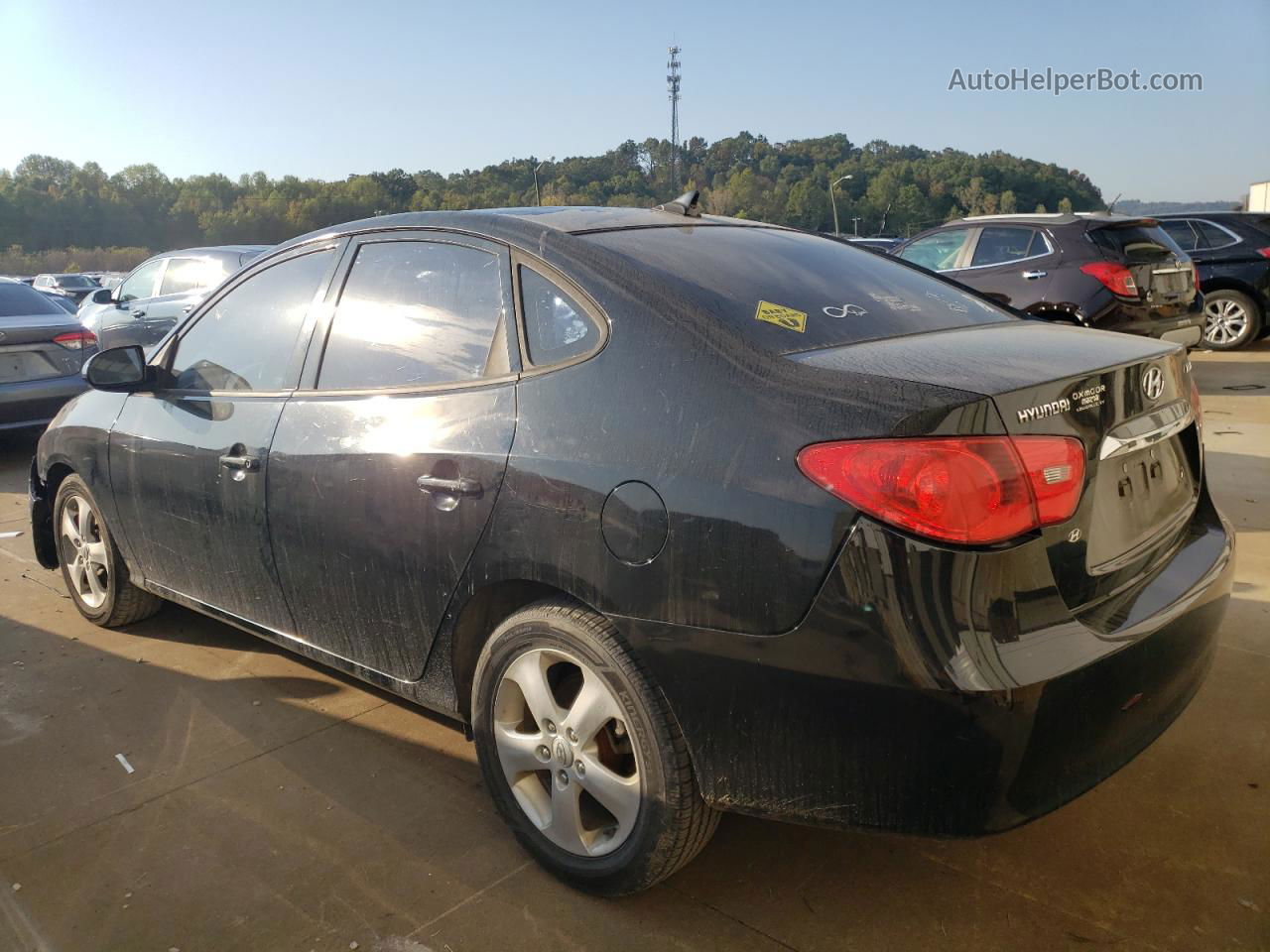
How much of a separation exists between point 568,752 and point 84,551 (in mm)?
2918

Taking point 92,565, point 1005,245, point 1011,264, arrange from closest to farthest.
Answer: point 92,565 < point 1011,264 < point 1005,245

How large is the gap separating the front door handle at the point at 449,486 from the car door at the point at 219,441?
2.54ft

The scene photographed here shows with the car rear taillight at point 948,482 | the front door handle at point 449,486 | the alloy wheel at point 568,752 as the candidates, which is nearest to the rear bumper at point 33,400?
the front door handle at point 449,486

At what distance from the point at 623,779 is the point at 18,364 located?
301 inches

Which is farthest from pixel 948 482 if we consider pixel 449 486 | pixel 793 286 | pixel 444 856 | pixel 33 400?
pixel 33 400

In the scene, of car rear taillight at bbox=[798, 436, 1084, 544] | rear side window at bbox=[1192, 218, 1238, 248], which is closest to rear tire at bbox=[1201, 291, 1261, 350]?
rear side window at bbox=[1192, 218, 1238, 248]

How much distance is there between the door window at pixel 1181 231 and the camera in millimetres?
12055

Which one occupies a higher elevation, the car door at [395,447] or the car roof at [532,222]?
the car roof at [532,222]

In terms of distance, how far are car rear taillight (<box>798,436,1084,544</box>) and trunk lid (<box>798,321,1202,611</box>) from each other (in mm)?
62

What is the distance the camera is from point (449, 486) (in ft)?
8.34

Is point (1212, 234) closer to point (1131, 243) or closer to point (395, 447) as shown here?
point (1131, 243)

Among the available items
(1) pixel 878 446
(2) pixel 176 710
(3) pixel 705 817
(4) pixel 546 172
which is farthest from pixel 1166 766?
(4) pixel 546 172

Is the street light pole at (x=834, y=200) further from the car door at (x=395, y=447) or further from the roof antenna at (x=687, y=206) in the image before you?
the car door at (x=395, y=447)

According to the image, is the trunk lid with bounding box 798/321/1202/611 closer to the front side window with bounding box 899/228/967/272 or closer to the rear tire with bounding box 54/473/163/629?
the rear tire with bounding box 54/473/163/629
